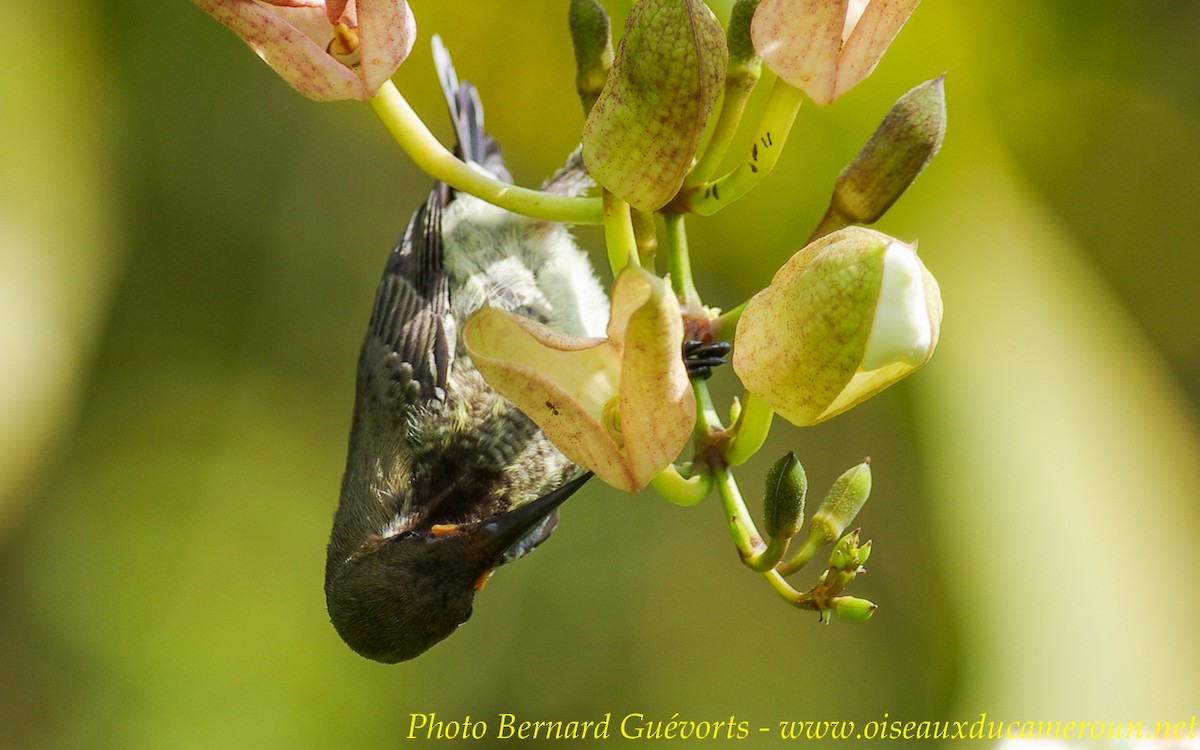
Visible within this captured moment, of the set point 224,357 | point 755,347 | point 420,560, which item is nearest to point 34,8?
point 224,357

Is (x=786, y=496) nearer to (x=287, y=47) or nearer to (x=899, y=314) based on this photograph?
(x=899, y=314)

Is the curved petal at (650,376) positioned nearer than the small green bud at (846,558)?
Yes

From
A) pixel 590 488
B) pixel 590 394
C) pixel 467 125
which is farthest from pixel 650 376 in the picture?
pixel 590 488

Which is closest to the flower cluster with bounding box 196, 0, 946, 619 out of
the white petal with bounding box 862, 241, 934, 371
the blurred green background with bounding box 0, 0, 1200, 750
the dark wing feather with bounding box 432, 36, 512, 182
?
the white petal with bounding box 862, 241, 934, 371

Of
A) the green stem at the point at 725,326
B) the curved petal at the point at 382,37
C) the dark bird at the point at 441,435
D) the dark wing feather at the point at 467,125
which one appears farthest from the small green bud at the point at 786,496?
the dark wing feather at the point at 467,125

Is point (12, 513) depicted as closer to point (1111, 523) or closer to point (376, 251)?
point (376, 251)

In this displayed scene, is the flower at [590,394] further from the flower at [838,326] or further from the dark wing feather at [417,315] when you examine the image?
the dark wing feather at [417,315]

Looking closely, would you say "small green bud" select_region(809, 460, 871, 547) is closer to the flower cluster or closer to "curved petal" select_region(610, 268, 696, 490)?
the flower cluster
